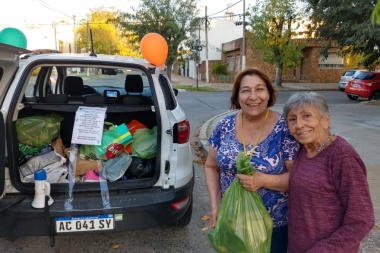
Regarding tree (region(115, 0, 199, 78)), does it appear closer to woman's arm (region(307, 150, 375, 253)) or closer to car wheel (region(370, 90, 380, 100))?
car wheel (region(370, 90, 380, 100))

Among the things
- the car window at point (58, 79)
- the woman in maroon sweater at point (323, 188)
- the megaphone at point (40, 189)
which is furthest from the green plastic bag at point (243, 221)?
the car window at point (58, 79)

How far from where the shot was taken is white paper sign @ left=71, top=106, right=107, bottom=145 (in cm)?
316

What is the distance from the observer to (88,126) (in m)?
3.22

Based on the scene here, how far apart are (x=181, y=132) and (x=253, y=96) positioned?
122 cm

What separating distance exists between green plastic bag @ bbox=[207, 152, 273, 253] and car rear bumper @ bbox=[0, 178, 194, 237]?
40.2 inches

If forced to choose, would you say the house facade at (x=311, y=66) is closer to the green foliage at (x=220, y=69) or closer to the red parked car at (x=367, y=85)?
the green foliage at (x=220, y=69)

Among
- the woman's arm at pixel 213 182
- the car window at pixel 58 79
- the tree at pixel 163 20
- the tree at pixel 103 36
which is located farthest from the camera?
the tree at pixel 103 36

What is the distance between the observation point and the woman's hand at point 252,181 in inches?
68.3

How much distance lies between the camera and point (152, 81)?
3.08 metres

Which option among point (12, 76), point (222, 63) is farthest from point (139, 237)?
point (222, 63)

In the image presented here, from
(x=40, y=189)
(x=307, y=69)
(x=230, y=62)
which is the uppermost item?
(x=230, y=62)

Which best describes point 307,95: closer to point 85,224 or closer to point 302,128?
point 302,128

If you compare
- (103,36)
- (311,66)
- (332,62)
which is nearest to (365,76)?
(311,66)

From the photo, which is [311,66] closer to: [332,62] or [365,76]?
[332,62]
